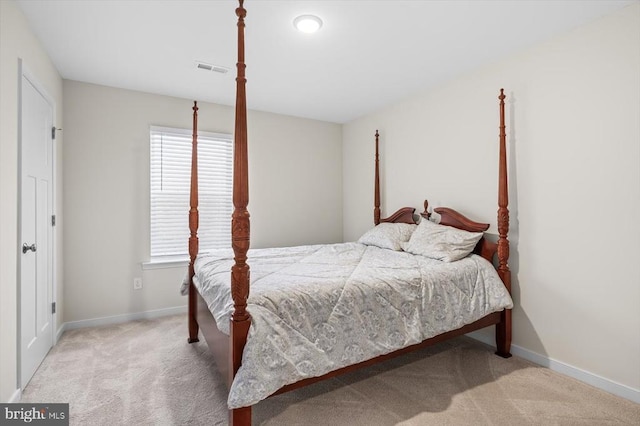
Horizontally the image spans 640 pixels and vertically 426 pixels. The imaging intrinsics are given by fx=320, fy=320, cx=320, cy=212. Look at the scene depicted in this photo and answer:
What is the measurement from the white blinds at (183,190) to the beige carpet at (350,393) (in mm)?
1326

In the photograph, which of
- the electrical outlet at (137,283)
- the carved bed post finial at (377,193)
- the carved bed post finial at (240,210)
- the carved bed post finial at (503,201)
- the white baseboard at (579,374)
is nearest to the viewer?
the carved bed post finial at (240,210)

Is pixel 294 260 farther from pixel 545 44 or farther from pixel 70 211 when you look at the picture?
pixel 545 44

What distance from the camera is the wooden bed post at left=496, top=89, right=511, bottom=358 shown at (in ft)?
8.37

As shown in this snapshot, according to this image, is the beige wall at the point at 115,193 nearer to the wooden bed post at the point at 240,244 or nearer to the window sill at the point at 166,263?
the window sill at the point at 166,263

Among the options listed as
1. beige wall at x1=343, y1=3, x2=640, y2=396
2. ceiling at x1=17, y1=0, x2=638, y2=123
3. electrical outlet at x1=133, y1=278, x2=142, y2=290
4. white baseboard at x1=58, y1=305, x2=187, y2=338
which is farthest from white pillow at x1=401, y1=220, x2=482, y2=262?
electrical outlet at x1=133, y1=278, x2=142, y2=290

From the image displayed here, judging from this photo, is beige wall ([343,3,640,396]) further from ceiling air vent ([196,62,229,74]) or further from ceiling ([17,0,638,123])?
ceiling air vent ([196,62,229,74])

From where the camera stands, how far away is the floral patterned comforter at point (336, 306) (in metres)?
1.55

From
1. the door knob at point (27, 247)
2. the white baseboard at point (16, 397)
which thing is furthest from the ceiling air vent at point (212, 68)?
the white baseboard at point (16, 397)

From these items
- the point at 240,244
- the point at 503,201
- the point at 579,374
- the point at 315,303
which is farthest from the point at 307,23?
the point at 579,374

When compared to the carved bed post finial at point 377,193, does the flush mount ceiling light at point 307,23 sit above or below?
above

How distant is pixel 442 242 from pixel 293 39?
2.04 metres

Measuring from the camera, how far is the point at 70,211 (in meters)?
3.16

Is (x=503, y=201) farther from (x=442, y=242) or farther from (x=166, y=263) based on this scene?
(x=166, y=263)

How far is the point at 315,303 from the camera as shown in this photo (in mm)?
1756
